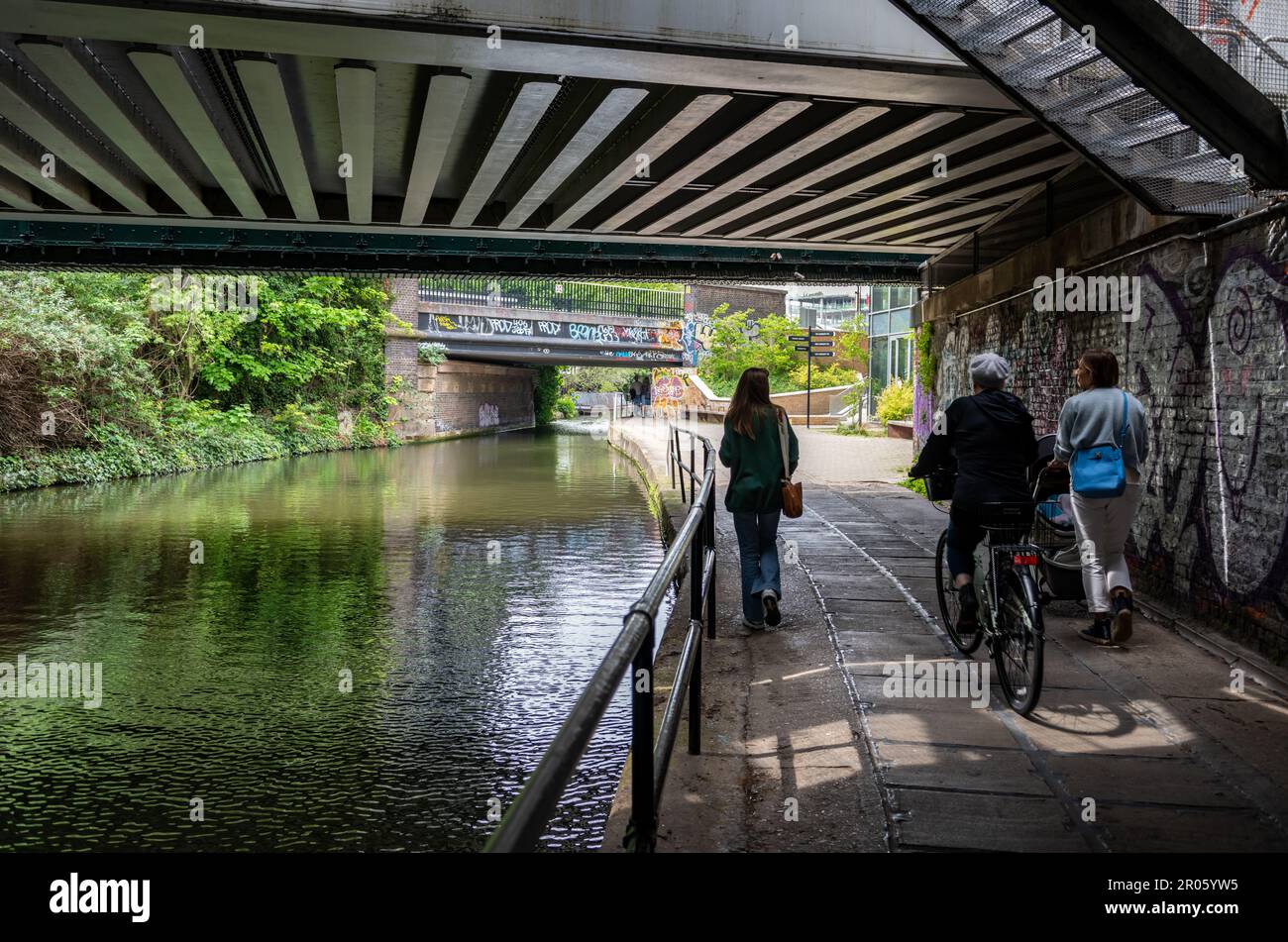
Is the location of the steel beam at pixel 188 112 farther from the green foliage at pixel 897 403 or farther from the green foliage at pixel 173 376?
the green foliage at pixel 897 403

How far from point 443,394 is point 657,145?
3114cm

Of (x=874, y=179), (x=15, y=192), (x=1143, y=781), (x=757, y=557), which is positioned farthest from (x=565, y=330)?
(x=1143, y=781)

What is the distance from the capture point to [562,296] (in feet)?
142

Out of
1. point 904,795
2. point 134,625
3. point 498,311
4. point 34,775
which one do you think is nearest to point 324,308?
point 498,311

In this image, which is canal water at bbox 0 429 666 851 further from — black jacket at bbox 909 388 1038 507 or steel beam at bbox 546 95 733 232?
steel beam at bbox 546 95 733 232

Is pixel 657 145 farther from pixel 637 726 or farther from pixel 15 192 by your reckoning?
pixel 637 726

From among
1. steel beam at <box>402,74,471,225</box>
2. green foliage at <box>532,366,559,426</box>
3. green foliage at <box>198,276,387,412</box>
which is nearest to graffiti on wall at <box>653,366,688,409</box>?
green foliage at <box>532,366,559,426</box>

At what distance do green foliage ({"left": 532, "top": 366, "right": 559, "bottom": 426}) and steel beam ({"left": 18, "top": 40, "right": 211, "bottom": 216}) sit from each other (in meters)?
46.4

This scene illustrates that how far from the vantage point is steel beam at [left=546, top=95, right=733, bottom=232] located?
8.91 meters

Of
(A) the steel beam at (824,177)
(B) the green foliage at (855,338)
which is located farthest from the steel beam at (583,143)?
(B) the green foliage at (855,338)

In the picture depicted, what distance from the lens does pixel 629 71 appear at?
312 inches

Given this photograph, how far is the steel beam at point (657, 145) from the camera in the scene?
29.2 ft
